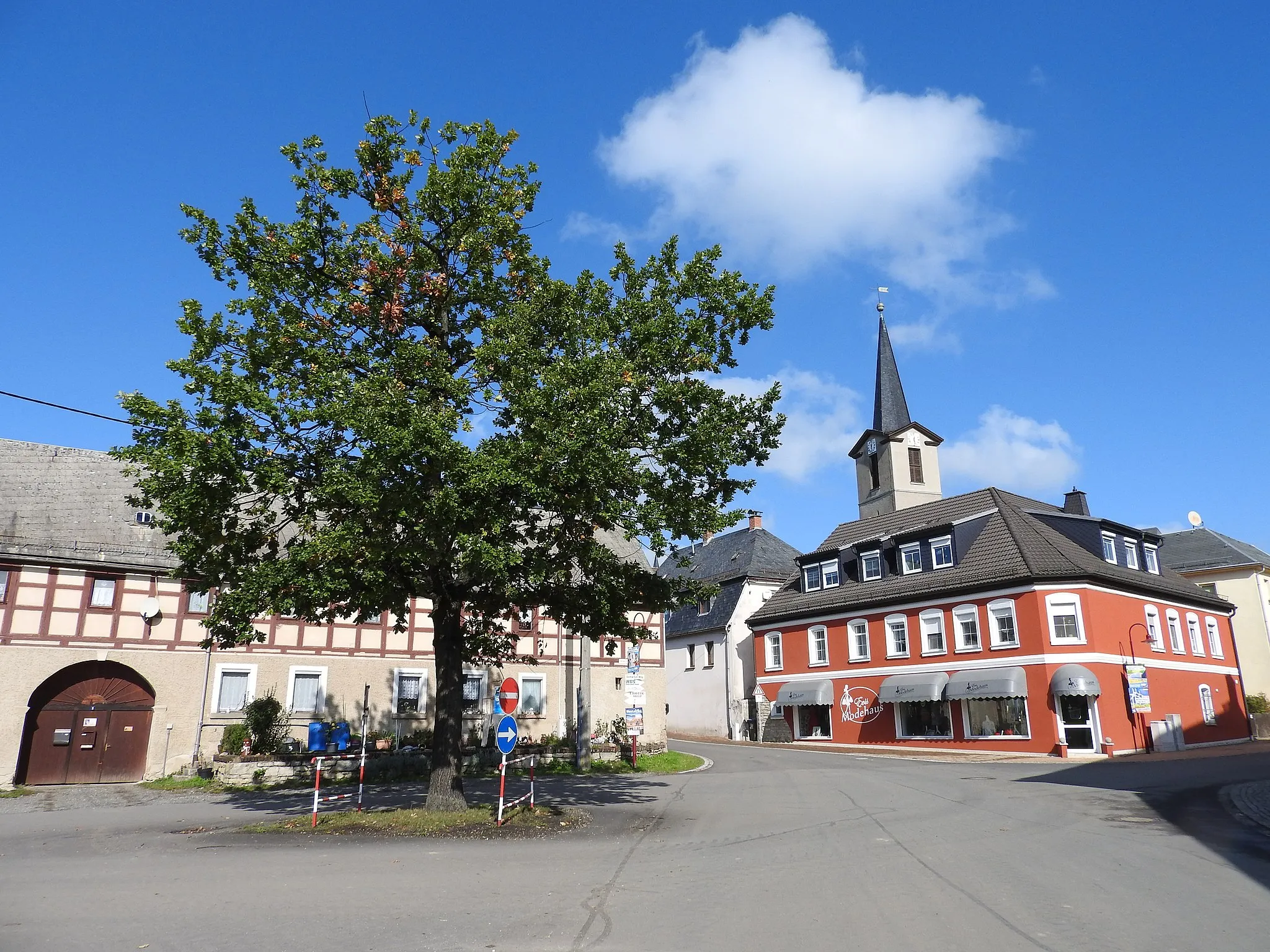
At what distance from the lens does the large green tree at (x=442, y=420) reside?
12.5 metres

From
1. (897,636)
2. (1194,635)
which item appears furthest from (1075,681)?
(1194,635)

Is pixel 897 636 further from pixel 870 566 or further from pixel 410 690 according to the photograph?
Answer: pixel 410 690

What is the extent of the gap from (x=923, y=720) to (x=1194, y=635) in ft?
39.0

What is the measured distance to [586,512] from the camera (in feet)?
44.3

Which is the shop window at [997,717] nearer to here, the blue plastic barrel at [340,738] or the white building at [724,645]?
the white building at [724,645]

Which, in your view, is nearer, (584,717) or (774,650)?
(584,717)

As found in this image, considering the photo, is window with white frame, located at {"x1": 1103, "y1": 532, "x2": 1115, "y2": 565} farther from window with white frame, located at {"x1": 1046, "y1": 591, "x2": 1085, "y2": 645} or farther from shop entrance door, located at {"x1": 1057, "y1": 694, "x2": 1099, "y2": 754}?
shop entrance door, located at {"x1": 1057, "y1": 694, "x2": 1099, "y2": 754}

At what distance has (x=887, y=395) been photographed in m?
51.0

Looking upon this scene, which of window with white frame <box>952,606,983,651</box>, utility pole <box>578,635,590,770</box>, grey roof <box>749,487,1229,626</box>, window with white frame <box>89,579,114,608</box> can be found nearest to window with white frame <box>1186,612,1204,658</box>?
grey roof <box>749,487,1229,626</box>

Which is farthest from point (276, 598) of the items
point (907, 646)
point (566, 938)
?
point (907, 646)

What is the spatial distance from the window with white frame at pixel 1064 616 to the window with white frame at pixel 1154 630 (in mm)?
4542

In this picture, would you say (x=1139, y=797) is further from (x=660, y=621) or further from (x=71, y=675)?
(x=71, y=675)

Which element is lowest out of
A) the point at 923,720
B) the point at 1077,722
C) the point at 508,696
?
the point at 1077,722

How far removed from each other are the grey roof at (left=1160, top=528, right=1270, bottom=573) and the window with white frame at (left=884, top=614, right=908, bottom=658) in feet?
73.0
